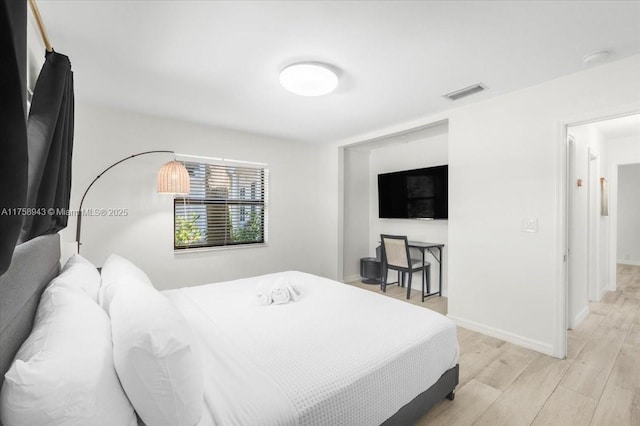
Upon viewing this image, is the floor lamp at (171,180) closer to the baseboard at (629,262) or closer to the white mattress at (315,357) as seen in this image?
the white mattress at (315,357)

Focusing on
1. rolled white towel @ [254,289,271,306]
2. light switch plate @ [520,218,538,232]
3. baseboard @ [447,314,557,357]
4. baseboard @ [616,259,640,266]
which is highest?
light switch plate @ [520,218,538,232]

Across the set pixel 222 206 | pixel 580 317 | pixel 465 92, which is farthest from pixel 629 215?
pixel 222 206

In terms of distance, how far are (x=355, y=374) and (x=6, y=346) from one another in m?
1.22

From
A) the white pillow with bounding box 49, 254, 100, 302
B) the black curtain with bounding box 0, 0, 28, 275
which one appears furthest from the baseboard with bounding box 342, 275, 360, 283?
the black curtain with bounding box 0, 0, 28, 275

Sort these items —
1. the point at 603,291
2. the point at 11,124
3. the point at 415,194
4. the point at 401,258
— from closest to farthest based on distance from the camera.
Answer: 1. the point at 11,124
2. the point at 401,258
3. the point at 603,291
4. the point at 415,194

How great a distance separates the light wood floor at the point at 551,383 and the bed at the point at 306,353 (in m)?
0.24

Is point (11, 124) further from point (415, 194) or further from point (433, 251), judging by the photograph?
point (433, 251)

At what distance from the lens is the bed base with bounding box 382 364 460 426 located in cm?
148

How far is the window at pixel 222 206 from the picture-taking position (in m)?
3.74

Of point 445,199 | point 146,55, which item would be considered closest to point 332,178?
point 445,199

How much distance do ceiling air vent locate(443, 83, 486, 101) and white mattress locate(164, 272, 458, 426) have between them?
2078 millimetres

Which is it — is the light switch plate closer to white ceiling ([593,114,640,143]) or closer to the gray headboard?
white ceiling ([593,114,640,143])

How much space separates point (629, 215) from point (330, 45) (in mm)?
8298

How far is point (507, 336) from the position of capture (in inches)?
110
